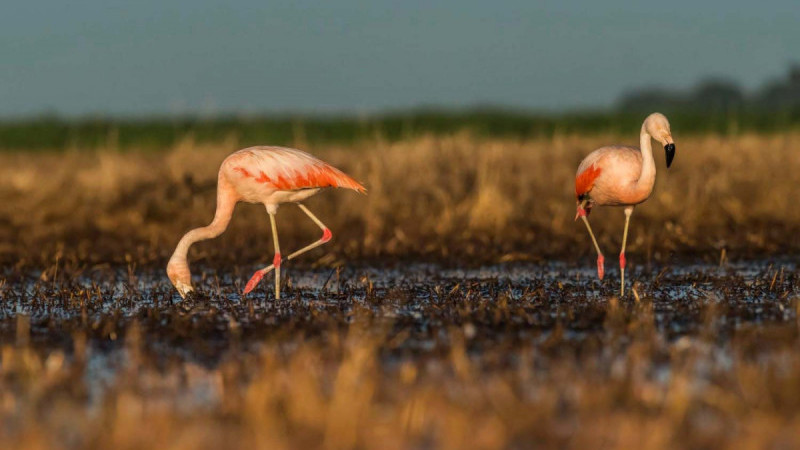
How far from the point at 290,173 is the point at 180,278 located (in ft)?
3.97

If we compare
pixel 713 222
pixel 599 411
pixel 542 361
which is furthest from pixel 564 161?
pixel 599 411

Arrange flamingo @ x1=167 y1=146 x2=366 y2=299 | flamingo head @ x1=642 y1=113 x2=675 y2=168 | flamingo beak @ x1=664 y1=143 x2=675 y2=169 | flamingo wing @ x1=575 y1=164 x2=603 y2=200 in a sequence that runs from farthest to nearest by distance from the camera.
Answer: flamingo wing @ x1=575 y1=164 x2=603 y2=200
flamingo head @ x1=642 y1=113 x2=675 y2=168
flamingo @ x1=167 y1=146 x2=366 y2=299
flamingo beak @ x1=664 y1=143 x2=675 y2=169

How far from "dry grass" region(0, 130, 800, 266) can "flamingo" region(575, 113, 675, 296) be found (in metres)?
2.39

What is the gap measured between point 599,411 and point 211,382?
201cm

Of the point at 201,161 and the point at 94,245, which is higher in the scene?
the point at 201,161

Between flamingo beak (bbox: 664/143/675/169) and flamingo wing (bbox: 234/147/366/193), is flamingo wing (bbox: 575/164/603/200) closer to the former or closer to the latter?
flamingo beak (bbox: 664/143/675/169)

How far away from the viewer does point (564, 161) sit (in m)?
16.1

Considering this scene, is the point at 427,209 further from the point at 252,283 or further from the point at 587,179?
the point at 252,283

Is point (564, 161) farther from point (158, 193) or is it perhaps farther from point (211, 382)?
point (211, 382)

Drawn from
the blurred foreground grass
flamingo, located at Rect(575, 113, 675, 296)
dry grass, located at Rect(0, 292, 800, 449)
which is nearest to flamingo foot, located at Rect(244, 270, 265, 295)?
the blurred foreground grass

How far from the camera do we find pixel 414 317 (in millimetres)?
7496

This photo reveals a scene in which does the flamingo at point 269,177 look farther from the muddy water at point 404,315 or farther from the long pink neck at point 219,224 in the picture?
the muddy water at point 404,315

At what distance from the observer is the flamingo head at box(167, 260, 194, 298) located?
28.4ft

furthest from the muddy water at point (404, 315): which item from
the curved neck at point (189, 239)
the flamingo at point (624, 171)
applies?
the flamingo at point (624, 171)
